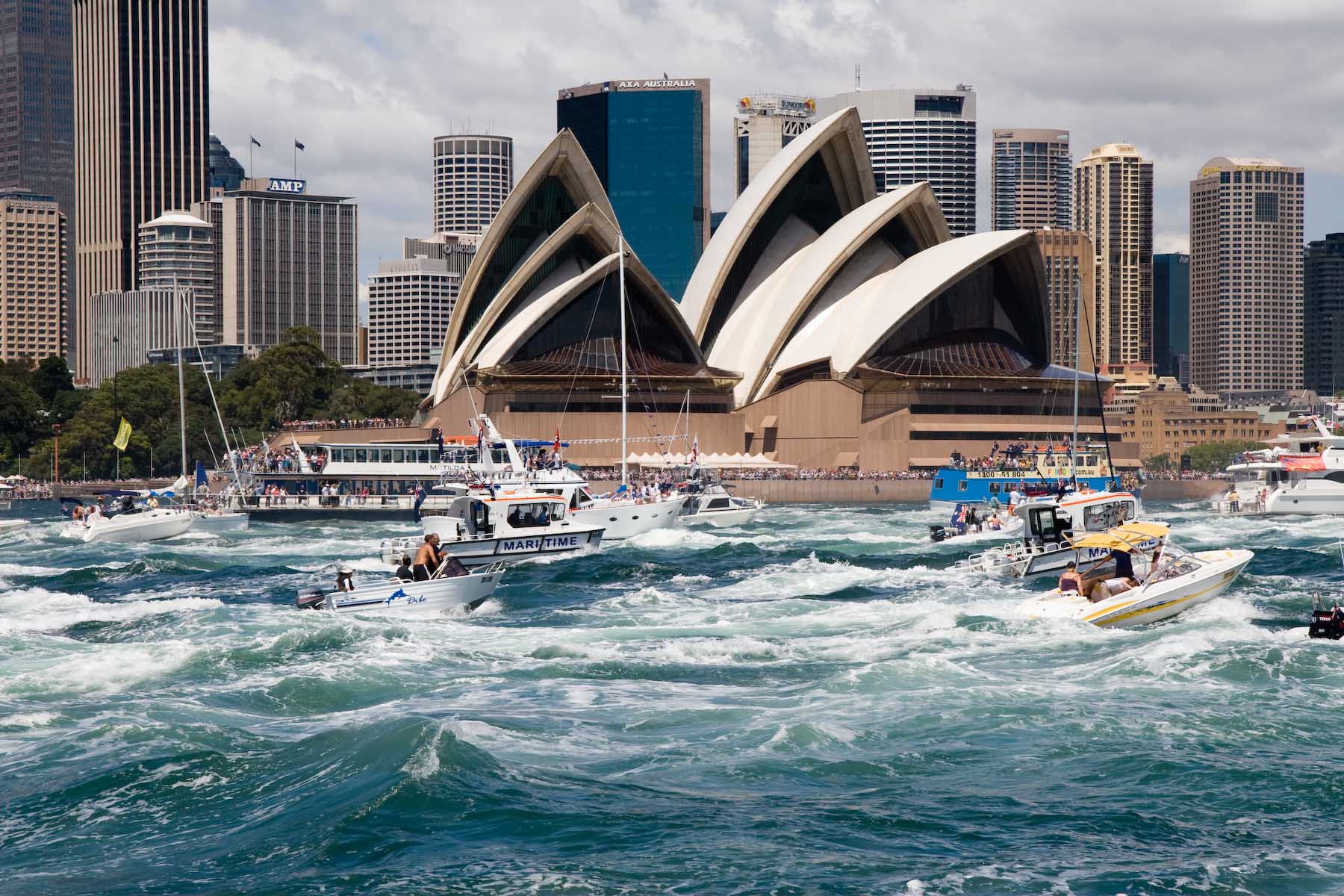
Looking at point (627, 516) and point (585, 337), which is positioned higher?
point (585, 337)

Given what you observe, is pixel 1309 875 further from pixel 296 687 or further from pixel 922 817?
pixel 296 687

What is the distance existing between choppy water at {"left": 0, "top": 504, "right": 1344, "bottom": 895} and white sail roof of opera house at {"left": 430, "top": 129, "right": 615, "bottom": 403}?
213ft

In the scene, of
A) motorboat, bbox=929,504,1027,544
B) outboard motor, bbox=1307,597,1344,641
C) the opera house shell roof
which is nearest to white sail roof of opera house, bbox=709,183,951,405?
the opera house shell roof

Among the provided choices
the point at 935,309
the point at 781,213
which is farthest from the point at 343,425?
the point at 935,309

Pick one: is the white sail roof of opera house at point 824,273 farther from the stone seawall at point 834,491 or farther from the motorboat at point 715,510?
the motorboat at point 715,510

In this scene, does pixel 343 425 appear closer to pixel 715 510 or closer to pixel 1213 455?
pixel 715 510

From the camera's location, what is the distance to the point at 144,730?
67.3 feet

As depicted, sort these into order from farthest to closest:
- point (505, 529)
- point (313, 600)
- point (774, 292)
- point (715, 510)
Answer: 1. point (774, 292)
2. point (715, 510)
3. point (505, 529)
4. point (313, 600)

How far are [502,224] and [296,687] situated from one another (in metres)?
76.4

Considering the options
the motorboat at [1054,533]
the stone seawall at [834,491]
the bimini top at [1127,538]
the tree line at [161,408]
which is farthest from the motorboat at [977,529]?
the tree line at [161,408]

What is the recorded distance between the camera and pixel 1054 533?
3809cm

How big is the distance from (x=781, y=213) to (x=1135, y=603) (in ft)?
255

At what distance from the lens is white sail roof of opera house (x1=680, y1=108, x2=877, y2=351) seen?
99.8 metres

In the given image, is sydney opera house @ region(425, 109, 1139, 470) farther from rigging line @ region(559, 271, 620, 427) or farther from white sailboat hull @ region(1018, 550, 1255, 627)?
white sailboat hull @ region(1018, 550, 1255, 627)
